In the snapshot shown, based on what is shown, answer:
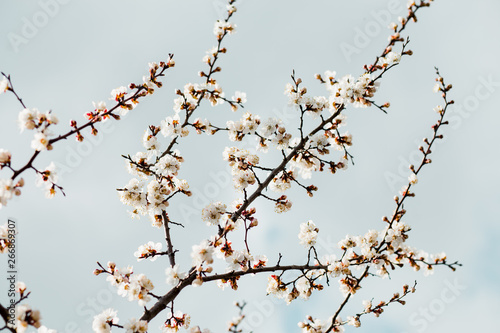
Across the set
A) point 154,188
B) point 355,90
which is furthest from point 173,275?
point 355,90

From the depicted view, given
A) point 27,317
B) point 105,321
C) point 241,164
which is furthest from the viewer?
point 241,164

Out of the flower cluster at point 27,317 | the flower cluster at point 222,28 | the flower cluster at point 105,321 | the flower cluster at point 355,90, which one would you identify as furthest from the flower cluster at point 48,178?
the flower cluster at point 355,90

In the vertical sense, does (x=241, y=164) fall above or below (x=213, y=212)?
above

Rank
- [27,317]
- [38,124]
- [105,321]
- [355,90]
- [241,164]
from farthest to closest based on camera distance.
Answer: [241,164] → [355,90] → [105,321] → [38,124] → [27,317]

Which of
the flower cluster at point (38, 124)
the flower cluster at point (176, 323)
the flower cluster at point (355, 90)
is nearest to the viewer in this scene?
the flower cluster at point (38, 124)

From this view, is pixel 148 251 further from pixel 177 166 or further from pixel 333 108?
pixel 333 108

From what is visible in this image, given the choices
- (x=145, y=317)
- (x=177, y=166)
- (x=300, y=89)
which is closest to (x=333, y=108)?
(x=300, y=89)

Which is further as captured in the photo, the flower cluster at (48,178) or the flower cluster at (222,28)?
the flower cluster at (222,28)

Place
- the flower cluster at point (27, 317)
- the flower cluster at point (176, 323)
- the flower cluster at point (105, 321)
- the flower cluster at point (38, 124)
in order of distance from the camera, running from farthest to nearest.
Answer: the flower cluster at point (176, 323) < the flower cluster at point (105, 321) < the flower cluster at point (38, 124) < the flower cluster at point (27, 317)

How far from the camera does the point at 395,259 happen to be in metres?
4.57

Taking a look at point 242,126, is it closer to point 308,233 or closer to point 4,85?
point 308,233

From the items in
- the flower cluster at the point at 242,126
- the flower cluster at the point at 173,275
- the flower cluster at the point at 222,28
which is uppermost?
the flower cluster at the point at 222,28

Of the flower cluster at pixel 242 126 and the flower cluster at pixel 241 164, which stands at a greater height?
the flower cluster at pixel 242 126

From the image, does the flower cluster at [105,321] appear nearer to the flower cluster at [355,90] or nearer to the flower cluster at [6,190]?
the flower cluster at [6,190]
